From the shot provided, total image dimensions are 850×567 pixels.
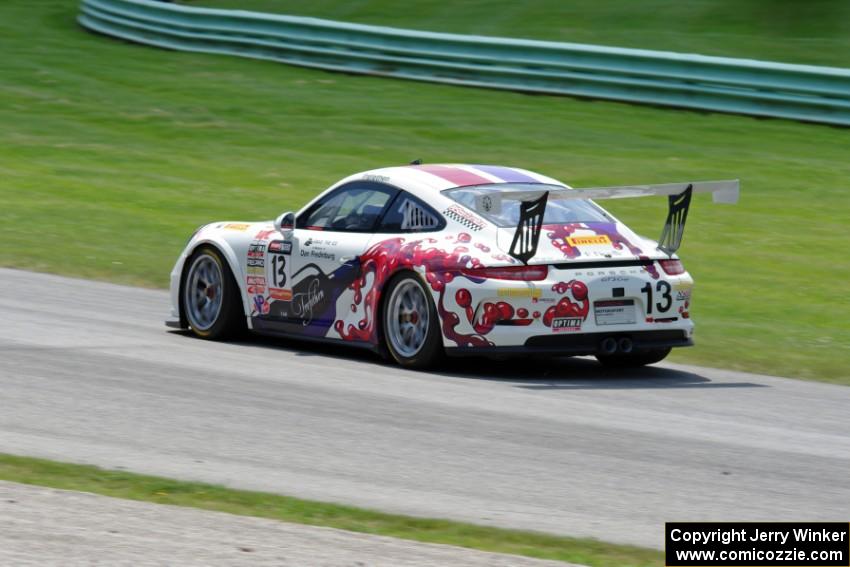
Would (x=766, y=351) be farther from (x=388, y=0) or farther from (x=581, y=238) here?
(x=388, y=0)

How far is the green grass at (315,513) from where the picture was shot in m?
6.00

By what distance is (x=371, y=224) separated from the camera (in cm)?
1074

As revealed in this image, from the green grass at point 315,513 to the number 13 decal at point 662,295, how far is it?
405 cm

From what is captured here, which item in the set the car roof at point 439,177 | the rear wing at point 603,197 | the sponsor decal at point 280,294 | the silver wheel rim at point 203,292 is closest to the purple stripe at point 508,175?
the car roof at point 439,177

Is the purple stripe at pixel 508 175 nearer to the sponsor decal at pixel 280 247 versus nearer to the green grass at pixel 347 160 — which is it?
the sponsor decal at pixel 280 247

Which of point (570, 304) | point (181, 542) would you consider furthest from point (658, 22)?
point (181, 542)

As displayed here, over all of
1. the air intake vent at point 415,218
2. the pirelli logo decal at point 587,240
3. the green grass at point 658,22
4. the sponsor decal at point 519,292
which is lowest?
the sponsor decal at point 519,292

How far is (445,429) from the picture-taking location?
8.27 metres

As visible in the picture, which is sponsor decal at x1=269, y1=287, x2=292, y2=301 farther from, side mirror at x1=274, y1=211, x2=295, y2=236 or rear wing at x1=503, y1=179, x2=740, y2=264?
rear wing at x1=503, y1=179, x2=740, y2=264

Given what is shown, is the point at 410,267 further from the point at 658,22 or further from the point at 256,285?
the point at 658,22

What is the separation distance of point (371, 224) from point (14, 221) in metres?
7.61

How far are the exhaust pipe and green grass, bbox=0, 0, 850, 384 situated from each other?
1.35 meters

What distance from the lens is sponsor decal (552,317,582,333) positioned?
9828mm

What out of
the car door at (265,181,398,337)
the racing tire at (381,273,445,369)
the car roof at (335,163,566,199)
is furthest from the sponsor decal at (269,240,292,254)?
the racing tire at (381,273,445,369)
